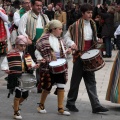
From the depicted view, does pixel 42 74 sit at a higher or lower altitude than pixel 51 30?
lower

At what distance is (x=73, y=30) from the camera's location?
8633 mm

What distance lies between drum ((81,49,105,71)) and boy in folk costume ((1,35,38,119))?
841 millimetres

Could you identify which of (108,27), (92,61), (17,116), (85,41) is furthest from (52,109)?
(108,27)

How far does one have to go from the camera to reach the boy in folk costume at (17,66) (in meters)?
7.91

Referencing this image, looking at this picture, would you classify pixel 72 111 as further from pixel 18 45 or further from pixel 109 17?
pixel 109 17

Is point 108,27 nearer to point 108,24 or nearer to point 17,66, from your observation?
point 108,24

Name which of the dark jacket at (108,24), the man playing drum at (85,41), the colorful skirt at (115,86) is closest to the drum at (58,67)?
the man playing drum at (85,41)

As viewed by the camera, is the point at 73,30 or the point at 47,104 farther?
the point at 47,104

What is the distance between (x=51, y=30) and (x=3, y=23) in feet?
7.76

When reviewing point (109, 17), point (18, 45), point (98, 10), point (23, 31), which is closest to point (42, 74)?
point (18, 45)

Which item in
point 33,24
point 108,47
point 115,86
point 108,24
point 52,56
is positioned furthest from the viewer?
point 108,24

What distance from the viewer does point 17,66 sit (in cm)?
793

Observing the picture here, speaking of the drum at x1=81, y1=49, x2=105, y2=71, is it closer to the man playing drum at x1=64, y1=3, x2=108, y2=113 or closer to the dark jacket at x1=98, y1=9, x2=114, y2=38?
the man playing drum at x1=64, y1=3, x2=108, y2=113

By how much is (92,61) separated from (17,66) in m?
1.15
